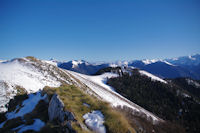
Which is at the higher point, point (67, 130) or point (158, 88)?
point (67, 130)

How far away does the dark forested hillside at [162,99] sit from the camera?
9288 centimetres

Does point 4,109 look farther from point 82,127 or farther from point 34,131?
point 82,127

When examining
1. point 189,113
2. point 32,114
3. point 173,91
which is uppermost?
point 32,114

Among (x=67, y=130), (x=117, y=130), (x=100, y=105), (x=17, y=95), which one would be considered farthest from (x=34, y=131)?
(x=17, y=95)

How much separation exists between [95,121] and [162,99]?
132448 mm

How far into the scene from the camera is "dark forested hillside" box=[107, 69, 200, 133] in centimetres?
9288

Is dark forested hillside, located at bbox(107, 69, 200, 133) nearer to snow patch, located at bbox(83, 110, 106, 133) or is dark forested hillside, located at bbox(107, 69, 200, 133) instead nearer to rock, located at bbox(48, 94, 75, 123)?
rock, located at bbox(48, 94, 75, 123)

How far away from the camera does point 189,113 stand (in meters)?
106

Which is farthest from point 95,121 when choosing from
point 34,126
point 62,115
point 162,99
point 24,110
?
point 162,99

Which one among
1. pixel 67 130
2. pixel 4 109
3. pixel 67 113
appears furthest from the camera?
pixel 4 109

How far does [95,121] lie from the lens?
9164 millimetres

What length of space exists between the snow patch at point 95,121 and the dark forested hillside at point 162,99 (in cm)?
9547

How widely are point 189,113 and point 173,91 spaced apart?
29224 millimetres

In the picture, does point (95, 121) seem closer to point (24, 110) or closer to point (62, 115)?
point (62, 115)
